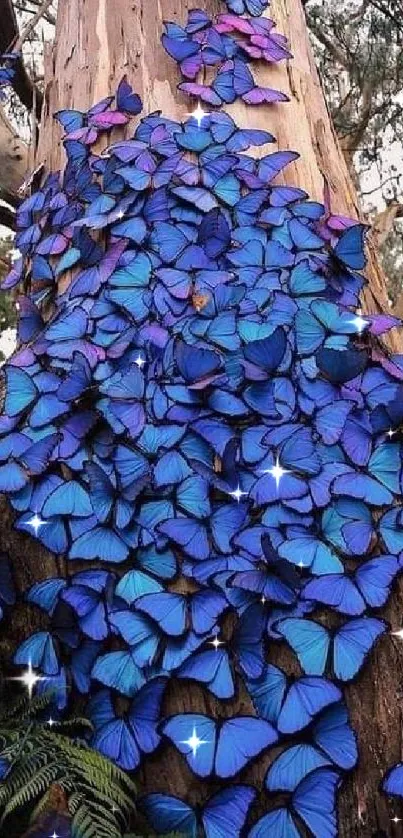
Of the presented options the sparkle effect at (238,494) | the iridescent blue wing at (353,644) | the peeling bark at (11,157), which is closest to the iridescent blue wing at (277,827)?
the iridescent blue wing at (353,644)

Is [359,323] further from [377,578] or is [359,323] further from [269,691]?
[269,691]

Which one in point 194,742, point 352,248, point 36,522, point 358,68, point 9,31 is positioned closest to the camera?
point 194,742

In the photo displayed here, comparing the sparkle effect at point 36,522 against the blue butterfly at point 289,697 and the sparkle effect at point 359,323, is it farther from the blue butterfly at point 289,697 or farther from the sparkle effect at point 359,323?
the sparkle effect at point 359,323

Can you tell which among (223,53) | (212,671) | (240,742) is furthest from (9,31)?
(240,742)

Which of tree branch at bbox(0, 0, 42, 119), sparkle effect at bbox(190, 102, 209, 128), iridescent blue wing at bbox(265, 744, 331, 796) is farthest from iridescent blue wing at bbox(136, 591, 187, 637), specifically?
tree branch at bbox(0, 0, 42, 119)

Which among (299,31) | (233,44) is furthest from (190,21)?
(299,31)

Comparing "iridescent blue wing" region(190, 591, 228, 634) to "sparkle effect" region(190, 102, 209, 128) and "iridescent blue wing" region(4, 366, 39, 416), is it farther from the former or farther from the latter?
"sparkle effect" region(190, 102, 209, 128)
